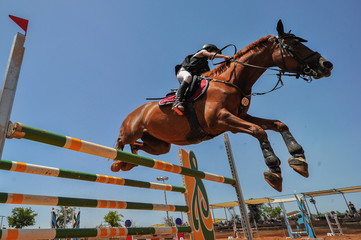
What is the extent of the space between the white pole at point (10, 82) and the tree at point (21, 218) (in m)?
30.9

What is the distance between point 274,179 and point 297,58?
162 cm

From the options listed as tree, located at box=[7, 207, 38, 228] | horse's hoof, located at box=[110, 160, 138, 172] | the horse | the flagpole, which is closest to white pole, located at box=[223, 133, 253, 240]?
the horse

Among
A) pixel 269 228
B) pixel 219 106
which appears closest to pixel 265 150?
pixel 219 106

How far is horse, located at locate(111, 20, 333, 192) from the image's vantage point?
2.84 m

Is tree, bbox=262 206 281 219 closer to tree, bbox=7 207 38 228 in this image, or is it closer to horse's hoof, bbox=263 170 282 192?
tree, bbox=7 207 38 228

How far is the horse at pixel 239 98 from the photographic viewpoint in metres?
2.84

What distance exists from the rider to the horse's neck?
0.86 feet

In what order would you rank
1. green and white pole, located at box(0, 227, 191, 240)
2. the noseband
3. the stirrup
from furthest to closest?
the stirrup, the noseband, green and white pole, located at box(0, 227, 191, 240)

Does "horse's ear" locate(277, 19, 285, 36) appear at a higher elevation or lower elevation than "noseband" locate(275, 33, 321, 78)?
higher

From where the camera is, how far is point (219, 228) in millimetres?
24438

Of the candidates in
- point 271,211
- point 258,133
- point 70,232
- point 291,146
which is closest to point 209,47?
point 258,133

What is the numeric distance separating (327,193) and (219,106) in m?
21.7

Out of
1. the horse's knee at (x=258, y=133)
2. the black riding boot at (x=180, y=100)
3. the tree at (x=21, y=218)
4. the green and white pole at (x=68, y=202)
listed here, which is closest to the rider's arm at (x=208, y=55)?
the black riding boot at (x=180, y=100)

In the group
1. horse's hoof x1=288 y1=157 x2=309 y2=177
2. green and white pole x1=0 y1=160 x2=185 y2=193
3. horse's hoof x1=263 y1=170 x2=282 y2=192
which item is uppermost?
green and white pole x1=0 y1=160 x2=185 y2=193
